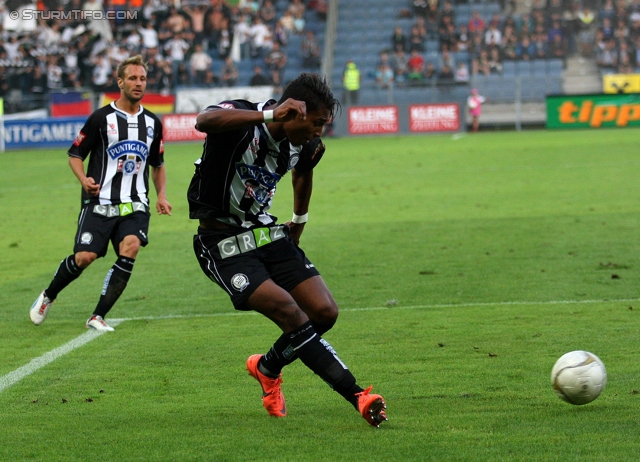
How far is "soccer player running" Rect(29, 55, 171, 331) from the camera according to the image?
25.8ft

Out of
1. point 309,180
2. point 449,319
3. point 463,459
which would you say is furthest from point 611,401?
point 449,319

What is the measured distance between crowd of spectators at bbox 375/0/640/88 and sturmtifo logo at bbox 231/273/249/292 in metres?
32.4

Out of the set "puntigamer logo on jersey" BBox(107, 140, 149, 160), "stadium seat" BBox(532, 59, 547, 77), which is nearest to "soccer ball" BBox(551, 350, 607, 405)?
"puntigamer logo on jersey" BBox(107, 140, 149, 160)

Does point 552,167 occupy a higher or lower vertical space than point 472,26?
lower

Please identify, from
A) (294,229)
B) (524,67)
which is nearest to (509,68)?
(524,67)

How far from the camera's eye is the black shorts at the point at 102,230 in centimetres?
790

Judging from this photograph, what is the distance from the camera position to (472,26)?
39.6m

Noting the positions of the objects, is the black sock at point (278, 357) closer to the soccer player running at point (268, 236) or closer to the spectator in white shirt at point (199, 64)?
the soccer player running at point (268, 236)

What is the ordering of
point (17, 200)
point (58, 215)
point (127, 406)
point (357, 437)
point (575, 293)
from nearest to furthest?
1. point (357, 437)
2. point (127, 406)
3. point (575, 293)
4. point (58, 215)
5. point (17, 200)

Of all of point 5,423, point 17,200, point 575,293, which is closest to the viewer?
point 5,423

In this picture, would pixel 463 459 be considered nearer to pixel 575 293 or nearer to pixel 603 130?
pixel 575 293

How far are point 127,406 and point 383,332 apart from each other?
99.3 inches

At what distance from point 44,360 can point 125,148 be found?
212cm

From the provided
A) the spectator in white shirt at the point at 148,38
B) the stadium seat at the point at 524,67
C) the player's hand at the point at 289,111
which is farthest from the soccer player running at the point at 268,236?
the spectator in white shirt at the point at 148,38
